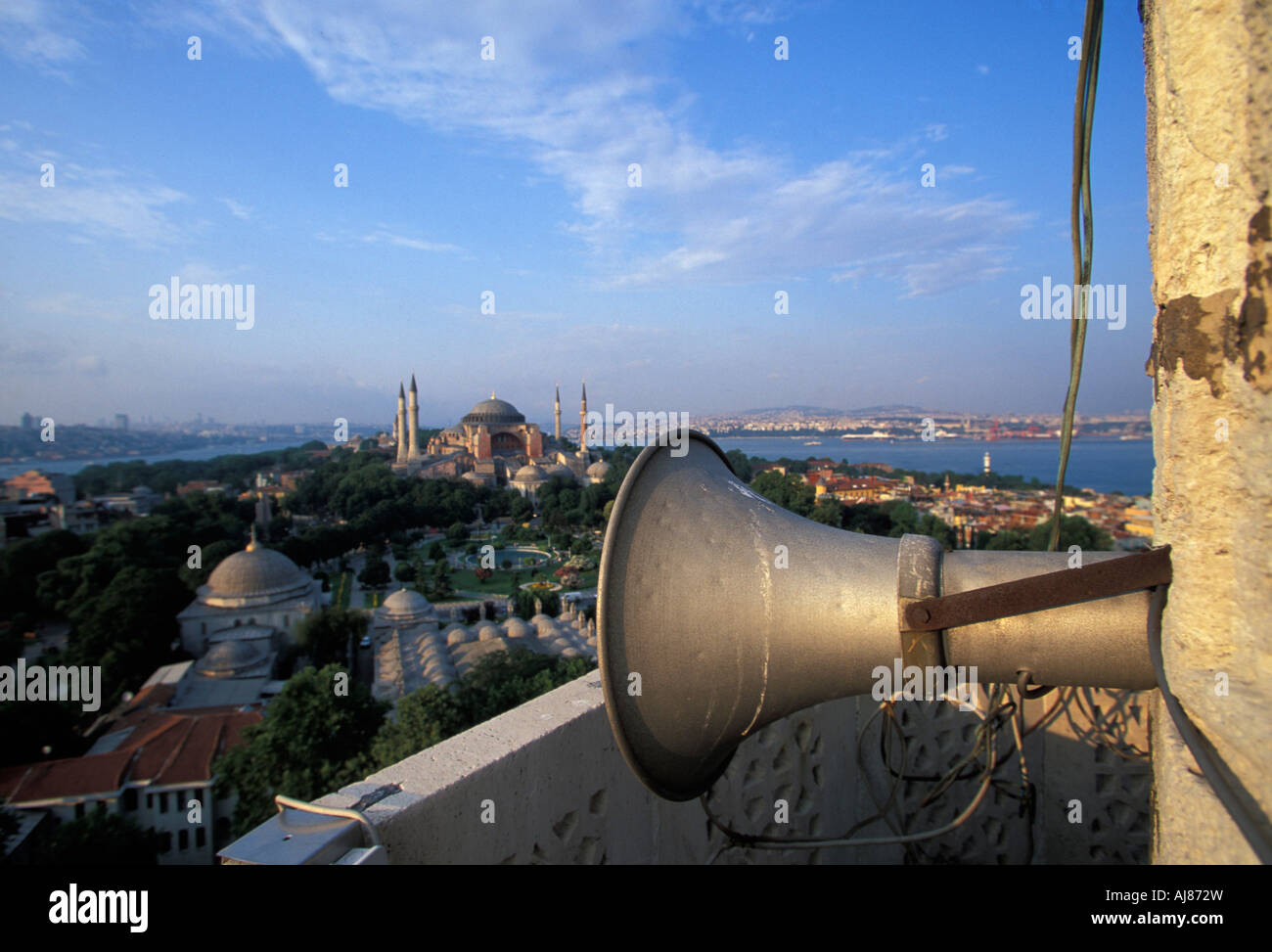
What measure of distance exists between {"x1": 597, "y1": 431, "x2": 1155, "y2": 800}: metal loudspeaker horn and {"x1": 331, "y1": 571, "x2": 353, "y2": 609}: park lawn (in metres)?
26.7

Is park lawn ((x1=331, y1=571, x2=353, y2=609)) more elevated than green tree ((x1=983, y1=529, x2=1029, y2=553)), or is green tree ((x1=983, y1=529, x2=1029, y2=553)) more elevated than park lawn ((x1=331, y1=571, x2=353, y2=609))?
green tree ((x1=983, y1=529, x2=1029, y2=553))

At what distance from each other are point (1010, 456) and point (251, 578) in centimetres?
7482

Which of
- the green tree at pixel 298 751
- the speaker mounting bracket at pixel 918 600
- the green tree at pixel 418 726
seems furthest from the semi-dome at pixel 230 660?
the speaker mounting bracket at pixel 918 600

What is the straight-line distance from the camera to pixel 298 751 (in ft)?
34.9

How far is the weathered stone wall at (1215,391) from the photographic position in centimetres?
79

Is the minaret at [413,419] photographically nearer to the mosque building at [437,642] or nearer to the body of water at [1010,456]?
the body of water at [1010,456]

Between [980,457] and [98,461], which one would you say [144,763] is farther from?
[980,457]

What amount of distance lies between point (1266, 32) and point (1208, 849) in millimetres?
903

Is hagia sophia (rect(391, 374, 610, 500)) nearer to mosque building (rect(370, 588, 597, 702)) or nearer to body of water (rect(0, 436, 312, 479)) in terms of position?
body of water (rect(0, 436, 312, 479))

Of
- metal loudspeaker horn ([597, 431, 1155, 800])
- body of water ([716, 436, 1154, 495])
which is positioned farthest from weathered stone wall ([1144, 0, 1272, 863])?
body of water ([716, 436, 1154, 495])

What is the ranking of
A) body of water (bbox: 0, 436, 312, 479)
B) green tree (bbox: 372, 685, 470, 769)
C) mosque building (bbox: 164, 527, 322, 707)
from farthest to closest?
body of water (bbox: 0, 436, 312, 479) < mosque building (bbox: 164, 527, 322, 707) < green tree (bbox: 372, 685, 470, 769)

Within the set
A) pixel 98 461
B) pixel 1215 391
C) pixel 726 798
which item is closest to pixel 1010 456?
pixel 726 798

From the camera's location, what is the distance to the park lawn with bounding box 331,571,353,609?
27109 millimetres

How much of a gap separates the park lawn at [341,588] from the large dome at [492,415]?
3638 cm
